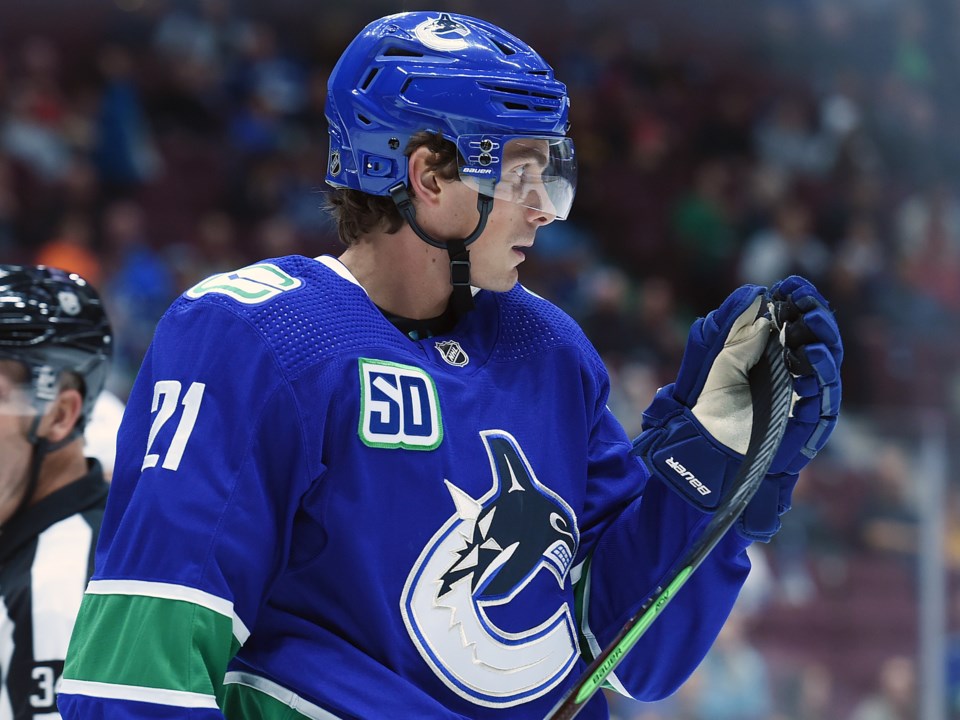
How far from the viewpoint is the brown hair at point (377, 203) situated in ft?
5.14

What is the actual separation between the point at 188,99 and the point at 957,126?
15.4ft

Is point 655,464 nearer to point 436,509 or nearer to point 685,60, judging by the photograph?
point 436,509

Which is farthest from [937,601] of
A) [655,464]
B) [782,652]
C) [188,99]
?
[188,99]

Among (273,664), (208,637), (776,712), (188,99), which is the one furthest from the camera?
(188,99)

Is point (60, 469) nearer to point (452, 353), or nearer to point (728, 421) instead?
point (452, 353)

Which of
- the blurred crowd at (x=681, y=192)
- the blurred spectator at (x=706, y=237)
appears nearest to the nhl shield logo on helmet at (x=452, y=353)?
the blurred crowd at (x=681, y=192)

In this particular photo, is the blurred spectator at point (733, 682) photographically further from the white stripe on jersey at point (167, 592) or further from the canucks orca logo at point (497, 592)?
the white stripe on jersey at point (167, 592)

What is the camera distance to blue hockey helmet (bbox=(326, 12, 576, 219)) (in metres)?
1.55

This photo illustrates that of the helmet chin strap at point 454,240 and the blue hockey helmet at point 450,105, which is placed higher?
the blue hockey helmet at point 450,105

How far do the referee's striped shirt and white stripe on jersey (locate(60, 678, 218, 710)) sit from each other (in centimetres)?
57

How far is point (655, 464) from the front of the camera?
1648mm

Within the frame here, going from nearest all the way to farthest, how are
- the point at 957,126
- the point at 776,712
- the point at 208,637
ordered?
the point at 208,637 < the point at 776,712 < the point at 957,126

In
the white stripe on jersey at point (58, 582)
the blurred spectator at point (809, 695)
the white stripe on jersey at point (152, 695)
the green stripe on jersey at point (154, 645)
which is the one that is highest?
the green stripe on jersey at point (154, 645)

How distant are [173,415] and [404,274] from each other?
351 millimetres
